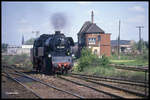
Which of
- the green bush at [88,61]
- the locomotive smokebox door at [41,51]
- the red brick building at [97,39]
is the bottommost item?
the green bush at [88,61]

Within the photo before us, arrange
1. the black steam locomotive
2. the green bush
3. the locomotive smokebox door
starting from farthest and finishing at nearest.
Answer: the green bush → the locomotive smokebox door → the black steam locomotive

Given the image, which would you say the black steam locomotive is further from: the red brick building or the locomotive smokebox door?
the red brick building

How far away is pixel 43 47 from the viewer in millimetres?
24656

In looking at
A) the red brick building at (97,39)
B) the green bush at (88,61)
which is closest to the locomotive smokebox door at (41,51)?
the green bush at (88,61)

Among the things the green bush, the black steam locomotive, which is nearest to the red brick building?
the green bush

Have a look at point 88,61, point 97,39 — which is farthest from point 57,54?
point 97,39

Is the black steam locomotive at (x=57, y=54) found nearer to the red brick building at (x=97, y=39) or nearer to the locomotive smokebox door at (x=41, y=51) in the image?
the locomotive smokebox door at (x=41, y=51)

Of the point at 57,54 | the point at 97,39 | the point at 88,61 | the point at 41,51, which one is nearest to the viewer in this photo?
the point at 57,54

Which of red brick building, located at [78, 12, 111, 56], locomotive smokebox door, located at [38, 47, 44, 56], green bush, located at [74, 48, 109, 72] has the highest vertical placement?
red brick building, located at [78, 12, 111, 56]

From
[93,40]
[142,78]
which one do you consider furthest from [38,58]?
[93,40]

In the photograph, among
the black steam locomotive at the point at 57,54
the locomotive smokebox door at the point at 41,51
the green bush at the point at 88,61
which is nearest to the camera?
the black steam locomotive at the point at 57,54

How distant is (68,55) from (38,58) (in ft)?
14.3

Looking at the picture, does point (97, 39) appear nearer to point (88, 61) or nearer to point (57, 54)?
point (88, 61)

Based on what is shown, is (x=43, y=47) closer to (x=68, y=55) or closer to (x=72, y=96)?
(x=68, y=55)
